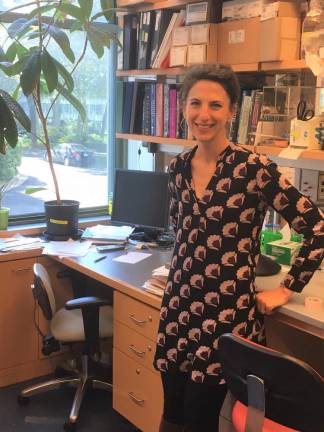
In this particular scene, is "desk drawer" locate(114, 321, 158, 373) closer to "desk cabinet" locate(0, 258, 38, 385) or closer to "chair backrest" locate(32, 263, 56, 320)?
"chair backrest" locate(32, 263, 56, 320)

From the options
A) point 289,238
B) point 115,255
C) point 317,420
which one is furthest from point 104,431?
point 317,420

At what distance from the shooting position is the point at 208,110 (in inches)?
64.6

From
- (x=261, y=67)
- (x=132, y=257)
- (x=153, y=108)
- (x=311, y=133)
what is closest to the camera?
(x=311, y=133)

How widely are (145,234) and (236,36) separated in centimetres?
121

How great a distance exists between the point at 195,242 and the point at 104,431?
4.16 ft

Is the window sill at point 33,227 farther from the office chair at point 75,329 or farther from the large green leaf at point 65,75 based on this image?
the large green leaf at point 65,75

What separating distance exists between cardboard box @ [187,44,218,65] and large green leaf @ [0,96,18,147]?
97cm

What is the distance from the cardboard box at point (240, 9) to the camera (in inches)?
89.3

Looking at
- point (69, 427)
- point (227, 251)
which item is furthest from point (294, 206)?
point (69, 427)

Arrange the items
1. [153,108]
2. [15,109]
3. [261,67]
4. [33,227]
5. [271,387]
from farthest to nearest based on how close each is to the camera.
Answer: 1. [33,227]
2. [153,108]
3. [15,109]
4. [261,67]
5. [271,387]

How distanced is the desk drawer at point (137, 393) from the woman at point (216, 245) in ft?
1.59

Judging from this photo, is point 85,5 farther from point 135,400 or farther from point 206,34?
point 135,400

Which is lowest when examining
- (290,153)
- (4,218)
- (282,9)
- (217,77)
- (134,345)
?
(134,345)

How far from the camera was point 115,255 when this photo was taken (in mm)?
2740
